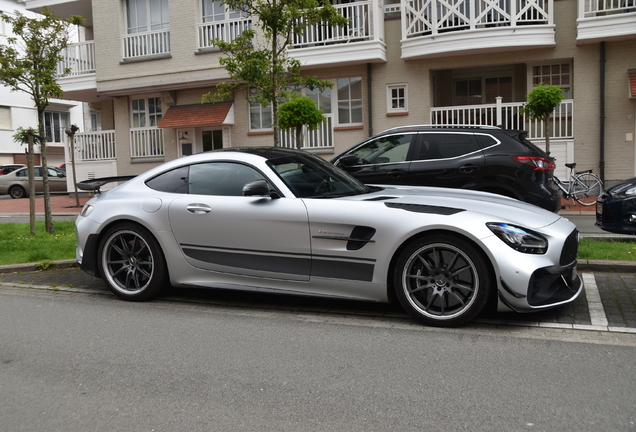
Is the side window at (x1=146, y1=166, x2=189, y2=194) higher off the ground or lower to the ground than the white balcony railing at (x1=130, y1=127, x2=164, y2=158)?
lower

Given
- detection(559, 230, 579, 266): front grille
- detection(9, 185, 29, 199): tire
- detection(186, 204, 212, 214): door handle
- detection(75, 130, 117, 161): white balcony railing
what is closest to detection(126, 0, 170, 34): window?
detection(75, 130, 117, 161): white balcony railing

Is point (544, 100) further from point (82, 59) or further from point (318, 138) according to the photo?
point (82, 59)

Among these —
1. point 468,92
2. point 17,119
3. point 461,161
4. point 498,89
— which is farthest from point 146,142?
point 17,119

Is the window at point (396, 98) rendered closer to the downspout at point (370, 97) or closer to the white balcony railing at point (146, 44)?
the downspout at point (370, 97)

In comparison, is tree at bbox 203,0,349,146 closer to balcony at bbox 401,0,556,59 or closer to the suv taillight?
the suv taillight

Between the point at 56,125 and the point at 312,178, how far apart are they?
4388 centimetres

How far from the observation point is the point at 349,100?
1933 centimetres

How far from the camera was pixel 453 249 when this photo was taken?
493 centimetres

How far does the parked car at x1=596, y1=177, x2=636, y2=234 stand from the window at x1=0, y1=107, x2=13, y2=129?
133 feet

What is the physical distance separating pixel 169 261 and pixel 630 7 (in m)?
14.4

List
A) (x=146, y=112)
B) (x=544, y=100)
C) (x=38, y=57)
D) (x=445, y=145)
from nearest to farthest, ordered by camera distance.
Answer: (x=445, y=145), (x=38, y=57), (x=544, y=100), (x=146, y=112)

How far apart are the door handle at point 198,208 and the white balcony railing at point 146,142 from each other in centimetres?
1697

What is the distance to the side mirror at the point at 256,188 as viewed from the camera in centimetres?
544

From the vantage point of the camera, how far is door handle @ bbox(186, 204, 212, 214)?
582cm
